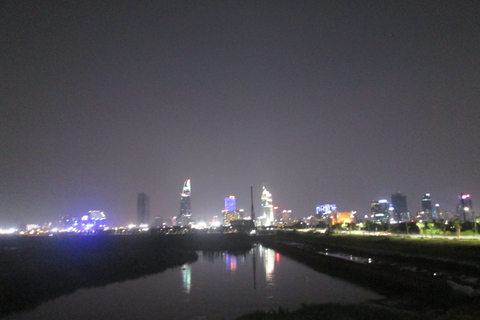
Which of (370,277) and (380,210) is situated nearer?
(370,277)

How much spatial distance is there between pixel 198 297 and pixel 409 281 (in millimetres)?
11235

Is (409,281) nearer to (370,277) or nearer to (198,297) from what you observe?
(370,277)

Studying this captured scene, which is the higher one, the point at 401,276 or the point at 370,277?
the point at 401,276

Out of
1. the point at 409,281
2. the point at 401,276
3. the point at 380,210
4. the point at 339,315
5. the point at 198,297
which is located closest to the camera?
the point at 339,315

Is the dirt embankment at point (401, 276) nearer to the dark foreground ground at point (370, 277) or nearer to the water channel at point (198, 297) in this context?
the dark foreground ground at point (370, 277)

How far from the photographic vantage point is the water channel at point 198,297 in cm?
1664

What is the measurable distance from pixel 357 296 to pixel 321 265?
16060mm

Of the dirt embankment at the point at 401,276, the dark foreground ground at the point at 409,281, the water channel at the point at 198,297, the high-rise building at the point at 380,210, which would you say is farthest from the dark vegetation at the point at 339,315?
the high-rise building at the point at 380,210

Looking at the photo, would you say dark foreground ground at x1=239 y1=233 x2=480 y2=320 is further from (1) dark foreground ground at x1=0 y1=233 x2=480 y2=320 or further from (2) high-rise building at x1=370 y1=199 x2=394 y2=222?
(2) high-rise building at x1=370 y1=199 x2=394 y2=222

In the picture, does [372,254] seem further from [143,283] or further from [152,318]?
[152,318]

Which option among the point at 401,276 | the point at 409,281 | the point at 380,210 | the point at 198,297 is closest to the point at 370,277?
the point at 401,276

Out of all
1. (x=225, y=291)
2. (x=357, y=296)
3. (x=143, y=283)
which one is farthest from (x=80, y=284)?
(x=357, y=296)

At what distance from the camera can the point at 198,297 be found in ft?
65.5

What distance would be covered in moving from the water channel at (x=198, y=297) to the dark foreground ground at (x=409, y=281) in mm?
1833
